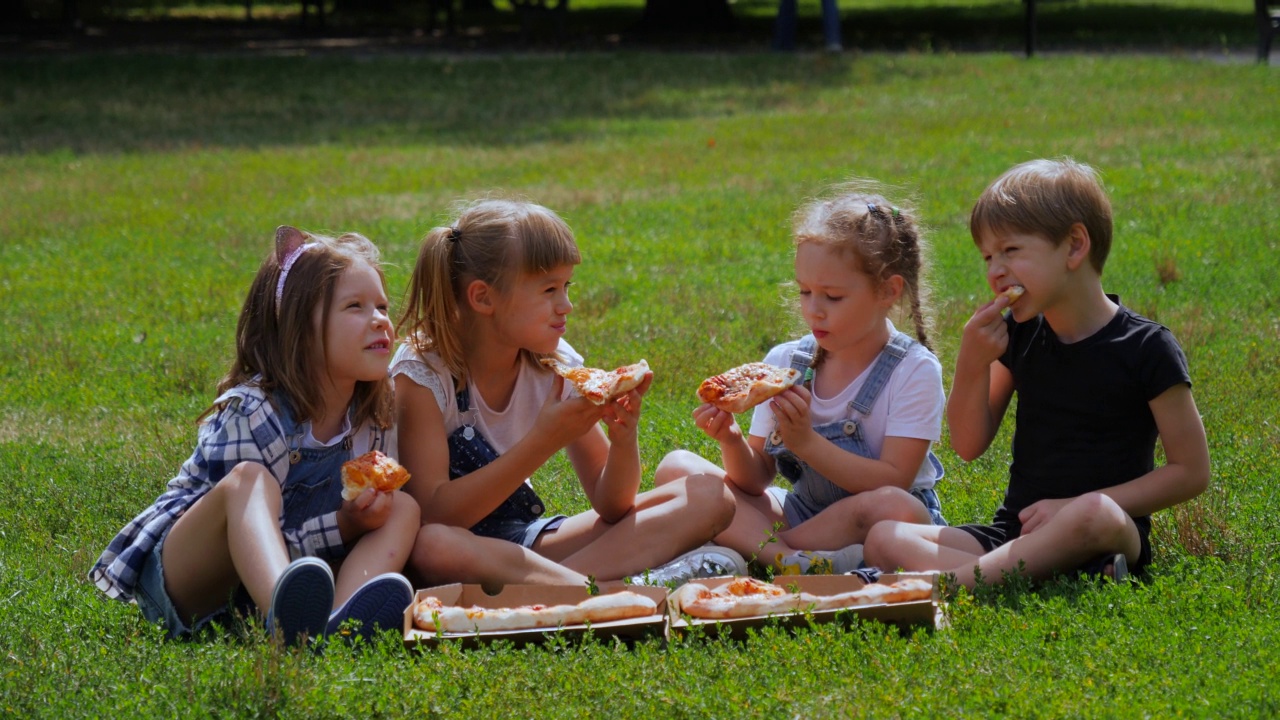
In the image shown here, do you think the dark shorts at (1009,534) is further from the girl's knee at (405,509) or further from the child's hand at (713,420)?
the girl's knee at (405,509)

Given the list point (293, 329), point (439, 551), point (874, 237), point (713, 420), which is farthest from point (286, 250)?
point (874, 237)

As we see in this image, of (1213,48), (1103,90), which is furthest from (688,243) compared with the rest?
(1213,48)

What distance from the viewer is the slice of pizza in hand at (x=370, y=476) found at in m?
4.14

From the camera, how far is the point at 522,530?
4773 millimetres

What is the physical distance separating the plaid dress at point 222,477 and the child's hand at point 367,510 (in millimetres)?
61

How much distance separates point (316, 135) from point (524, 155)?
3.76 metres

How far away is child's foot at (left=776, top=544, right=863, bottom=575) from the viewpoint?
4457 mm

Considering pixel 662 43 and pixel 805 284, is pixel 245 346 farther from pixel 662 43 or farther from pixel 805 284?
pixel 662 43

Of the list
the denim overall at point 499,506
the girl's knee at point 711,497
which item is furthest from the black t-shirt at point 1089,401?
the denim overall at point 499,506

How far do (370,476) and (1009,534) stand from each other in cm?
209

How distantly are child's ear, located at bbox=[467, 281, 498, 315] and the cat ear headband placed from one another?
53 cm

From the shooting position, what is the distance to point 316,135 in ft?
58.5

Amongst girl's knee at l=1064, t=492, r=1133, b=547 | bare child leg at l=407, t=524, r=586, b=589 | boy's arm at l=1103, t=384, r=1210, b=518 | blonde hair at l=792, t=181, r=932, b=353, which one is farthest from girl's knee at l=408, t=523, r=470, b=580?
boy's arm at l=1103, t=384, r=1210, b=518

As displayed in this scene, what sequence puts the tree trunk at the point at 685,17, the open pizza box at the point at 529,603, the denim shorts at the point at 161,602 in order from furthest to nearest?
1. the tree trunk at the point at 685,17
2. the denim shorts at the point at 161,602
3. the open pizza box at the point at 529,603
